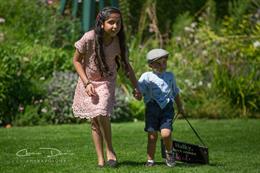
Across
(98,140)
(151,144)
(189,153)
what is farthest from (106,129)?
(189,153)

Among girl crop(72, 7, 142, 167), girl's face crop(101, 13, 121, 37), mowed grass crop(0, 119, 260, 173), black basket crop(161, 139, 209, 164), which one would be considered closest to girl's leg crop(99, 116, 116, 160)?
girl crop(72, 7, 142, 167)

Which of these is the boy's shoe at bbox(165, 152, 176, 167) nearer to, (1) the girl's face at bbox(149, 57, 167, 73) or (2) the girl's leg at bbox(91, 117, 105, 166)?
(2) the girl's leg at bbox(91, 117, 105, 166)

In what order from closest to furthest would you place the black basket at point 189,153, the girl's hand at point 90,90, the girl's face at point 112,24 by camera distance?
the girl's hand at point 90,90 → the girl's face at point 112,24 → the black basket at point 189,153

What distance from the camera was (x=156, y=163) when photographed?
749 cm

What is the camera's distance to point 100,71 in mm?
7086

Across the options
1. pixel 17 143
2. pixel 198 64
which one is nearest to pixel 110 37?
pixel 17 143

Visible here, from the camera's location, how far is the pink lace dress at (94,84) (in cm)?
704

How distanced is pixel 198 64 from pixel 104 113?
270 inches

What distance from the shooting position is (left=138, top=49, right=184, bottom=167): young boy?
7191 mm

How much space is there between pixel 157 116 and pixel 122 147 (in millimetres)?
1773

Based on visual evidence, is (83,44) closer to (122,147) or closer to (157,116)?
(157,116)

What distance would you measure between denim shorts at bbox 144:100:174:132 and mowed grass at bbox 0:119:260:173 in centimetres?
36

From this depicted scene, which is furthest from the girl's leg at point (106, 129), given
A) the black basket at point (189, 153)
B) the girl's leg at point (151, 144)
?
the black basket at point (189, 153)

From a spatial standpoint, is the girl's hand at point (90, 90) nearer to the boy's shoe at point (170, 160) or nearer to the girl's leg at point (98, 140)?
the girl's leg at point (98, 140)
